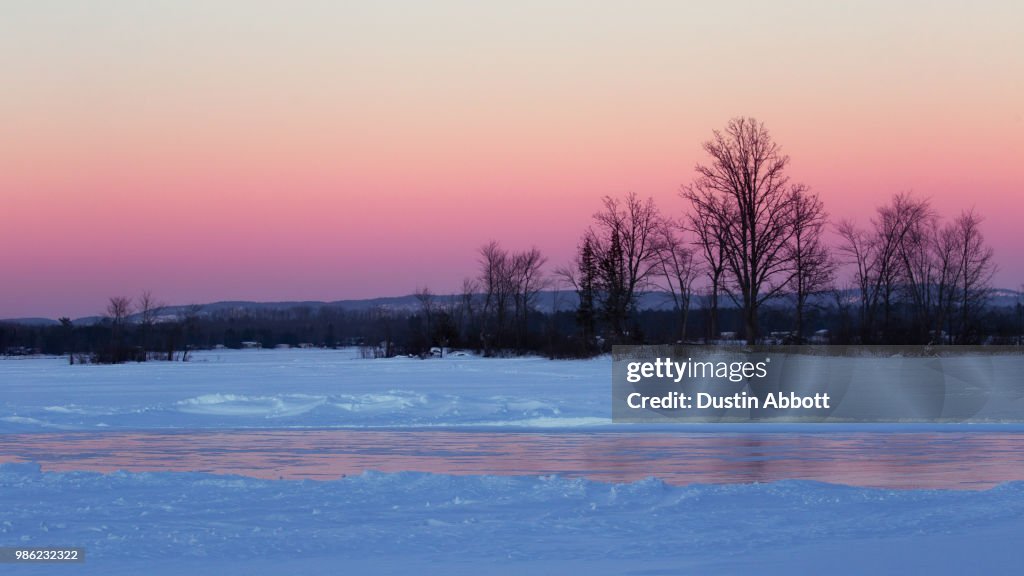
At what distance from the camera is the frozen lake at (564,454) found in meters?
11.5

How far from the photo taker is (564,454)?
530 inches

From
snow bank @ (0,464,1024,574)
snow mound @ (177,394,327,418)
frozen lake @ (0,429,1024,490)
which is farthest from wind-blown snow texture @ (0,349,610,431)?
snow bank @ (0,464,1024,574)

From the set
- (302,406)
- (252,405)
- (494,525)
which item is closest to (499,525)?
(494,525)

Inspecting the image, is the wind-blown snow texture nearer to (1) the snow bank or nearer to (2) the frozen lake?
(2) the frozen lake

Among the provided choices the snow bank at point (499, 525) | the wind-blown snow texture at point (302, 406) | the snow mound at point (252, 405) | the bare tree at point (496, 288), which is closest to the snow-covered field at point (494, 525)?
the snow bank at point (499, 525)

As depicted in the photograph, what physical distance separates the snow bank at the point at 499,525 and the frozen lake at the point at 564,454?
1.22m

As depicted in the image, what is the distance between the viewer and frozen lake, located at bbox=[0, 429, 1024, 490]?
37.9 feet

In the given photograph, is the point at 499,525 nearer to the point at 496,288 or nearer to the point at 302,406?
the point at 302,406

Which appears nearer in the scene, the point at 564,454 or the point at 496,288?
the point at 564,454

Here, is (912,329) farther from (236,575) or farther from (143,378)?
(236,575)

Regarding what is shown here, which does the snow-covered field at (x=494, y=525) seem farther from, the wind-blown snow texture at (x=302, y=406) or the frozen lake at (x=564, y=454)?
the wind-blown snow texture at (x=302, y=406)

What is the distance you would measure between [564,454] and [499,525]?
5046mm

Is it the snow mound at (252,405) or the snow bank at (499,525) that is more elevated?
the snow mound at (252,405)

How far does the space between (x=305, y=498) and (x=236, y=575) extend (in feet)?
9.26
